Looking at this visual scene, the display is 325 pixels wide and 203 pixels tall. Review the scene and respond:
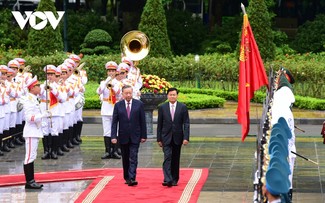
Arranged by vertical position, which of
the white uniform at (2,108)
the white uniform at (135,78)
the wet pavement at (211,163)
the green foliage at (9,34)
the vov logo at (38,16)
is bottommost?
the wet pavement at (211,163)

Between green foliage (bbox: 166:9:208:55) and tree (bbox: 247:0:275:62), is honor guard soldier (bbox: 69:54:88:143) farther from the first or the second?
green foliage (bbox: 166:9:208:55)

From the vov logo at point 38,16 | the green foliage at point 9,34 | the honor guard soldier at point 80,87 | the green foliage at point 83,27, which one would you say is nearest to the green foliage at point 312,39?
the green foliage at point 83,27

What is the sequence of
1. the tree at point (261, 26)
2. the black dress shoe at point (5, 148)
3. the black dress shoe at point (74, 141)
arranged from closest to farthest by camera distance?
the black dress shoe at point (5, 148) → the black dress shoe at point (74, 141) → the tree at point (261, 26)

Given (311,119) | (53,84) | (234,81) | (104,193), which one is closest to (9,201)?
(104,193)

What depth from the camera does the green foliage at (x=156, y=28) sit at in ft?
123

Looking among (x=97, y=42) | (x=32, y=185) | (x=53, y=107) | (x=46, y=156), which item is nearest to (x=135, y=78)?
(x=53, y=107)

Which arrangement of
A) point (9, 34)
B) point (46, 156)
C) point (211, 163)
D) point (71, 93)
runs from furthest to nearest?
point (9, 34) → point (71, 93) → point (46, 156) → point (211, 163)

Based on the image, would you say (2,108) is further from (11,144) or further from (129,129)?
(129,129)

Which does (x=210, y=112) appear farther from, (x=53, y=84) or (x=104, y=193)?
(x=104, y=193)

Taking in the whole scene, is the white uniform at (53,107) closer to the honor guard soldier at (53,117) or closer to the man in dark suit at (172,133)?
the honor guard soldier at (53,117)

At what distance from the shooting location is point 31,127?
55.3ft

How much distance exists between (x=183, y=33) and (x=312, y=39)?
6.01 m

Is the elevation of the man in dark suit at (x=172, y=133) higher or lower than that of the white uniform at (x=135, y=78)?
lower

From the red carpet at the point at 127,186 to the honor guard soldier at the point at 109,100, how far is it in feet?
6.00
